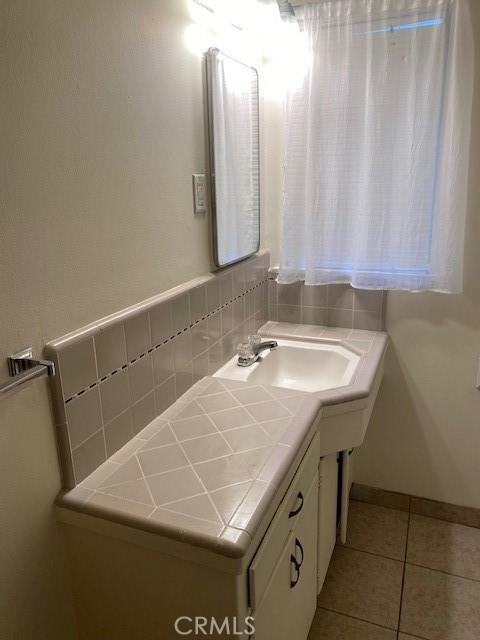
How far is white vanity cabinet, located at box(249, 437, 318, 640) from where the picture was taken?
1.05 m

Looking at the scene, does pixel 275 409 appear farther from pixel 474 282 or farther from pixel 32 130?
pixel 474 282

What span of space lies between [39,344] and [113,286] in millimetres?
270

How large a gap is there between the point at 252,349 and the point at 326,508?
0.64 meters

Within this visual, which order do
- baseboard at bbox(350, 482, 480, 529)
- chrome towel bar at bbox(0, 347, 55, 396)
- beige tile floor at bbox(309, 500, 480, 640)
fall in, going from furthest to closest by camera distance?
baseboard at bbox(350, 482, 480, 529)
beige tile floor at bbox(309, 500, 480, 640)
chrome towel bar at bbox(0, 347, 55, 396)

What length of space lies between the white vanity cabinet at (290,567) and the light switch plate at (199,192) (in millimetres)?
843

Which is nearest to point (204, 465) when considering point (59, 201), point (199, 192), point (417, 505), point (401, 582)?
point (59, 201)

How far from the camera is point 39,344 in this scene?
0.97 meters

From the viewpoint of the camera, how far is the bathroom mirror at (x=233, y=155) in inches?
63.0

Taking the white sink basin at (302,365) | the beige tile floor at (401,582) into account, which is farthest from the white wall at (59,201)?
the beige tile floor at (401,582)

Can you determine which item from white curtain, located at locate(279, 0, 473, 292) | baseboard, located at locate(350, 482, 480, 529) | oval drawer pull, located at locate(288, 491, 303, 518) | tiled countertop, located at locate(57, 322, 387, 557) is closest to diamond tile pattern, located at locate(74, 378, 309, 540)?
tiled countertop, located at locate(57, 322, 387, 557)
